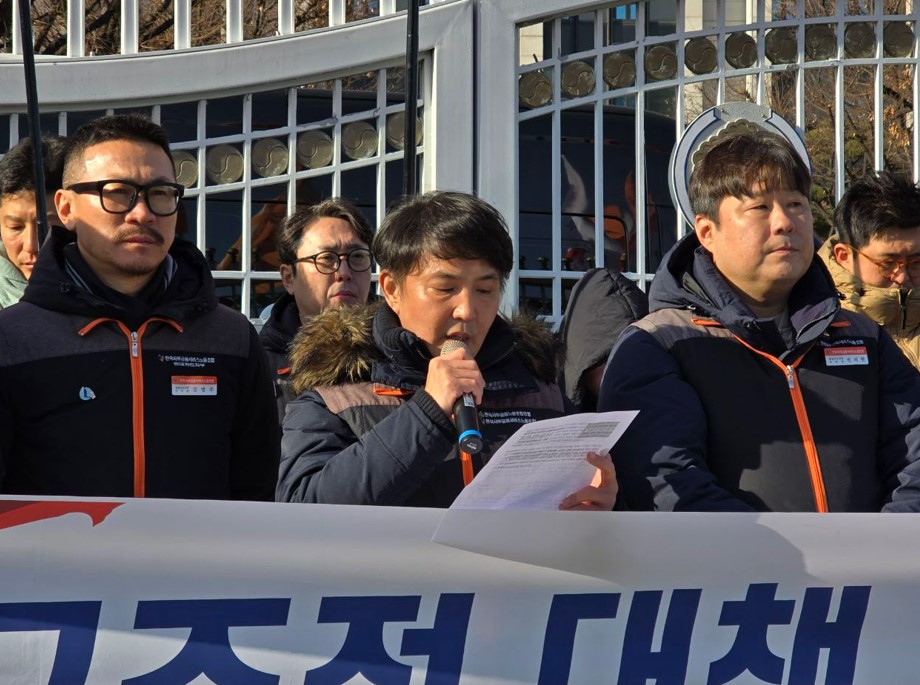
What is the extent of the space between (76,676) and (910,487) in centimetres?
182

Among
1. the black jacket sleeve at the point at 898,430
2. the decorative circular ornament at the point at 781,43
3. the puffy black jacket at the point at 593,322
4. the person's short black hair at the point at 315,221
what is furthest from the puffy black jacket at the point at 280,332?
the decorative circular ornament at the point at 781,43

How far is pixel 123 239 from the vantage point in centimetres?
291

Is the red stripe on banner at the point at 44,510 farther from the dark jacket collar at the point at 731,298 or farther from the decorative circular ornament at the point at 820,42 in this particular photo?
the decorative circular ornament at the point at 820,42

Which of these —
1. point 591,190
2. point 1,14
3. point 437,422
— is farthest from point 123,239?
point 1,14

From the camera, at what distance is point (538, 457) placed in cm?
243

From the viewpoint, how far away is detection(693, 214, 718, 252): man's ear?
3281mm

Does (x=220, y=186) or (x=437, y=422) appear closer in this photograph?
(x=437, y=422)

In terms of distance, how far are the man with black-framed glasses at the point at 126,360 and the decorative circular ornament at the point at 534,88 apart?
3.03 m

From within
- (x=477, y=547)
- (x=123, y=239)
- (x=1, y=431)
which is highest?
(x=123, y=239)

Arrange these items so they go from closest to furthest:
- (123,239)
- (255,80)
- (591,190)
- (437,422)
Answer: (437,422)
(123,239)
(255,80)
(591,190)

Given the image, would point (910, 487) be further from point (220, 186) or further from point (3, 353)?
point (220, 186)

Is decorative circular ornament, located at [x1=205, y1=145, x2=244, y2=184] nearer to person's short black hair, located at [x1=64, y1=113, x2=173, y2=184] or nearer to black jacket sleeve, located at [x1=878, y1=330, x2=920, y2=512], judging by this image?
person's short black hair, located at [x1=64, y1=113, x2=173, y2=184]

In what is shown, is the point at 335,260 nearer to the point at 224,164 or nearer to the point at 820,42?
the point at 224,164

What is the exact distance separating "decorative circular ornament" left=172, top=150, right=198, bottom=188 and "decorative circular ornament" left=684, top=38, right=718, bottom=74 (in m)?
2.28
